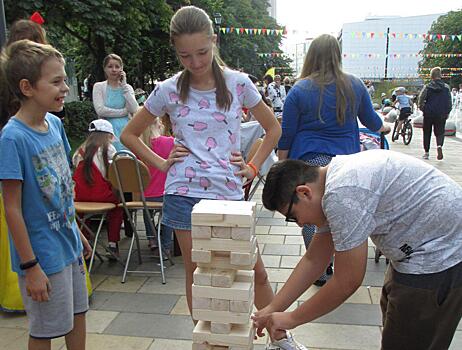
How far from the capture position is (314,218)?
5.72 feet

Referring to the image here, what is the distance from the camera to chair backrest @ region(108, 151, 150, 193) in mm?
3969

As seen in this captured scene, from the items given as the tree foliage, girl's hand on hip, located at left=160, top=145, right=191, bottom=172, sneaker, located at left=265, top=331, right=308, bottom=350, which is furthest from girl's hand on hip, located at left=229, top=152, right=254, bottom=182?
the tree foliage

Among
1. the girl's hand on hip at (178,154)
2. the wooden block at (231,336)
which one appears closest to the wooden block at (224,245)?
the wooden block at (231,336)

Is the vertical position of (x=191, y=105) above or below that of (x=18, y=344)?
above

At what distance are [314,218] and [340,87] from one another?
6.02 ft

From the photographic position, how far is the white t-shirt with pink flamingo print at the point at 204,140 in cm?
234

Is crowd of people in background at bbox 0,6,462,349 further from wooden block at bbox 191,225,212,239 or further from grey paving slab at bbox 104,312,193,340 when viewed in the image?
grey paving slab at bbox 104,312,193,340

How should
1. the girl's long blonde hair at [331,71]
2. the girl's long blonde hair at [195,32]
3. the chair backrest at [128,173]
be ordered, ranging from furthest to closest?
the chair backrest at [128,173], the girl's long blonde hair at [331,71], the girl's long blonde hair at [195,32]

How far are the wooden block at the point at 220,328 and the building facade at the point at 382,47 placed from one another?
87766 mm

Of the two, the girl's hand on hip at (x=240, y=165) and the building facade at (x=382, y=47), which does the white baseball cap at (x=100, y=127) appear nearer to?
the girl's hand on hip at (x=240, y=165)

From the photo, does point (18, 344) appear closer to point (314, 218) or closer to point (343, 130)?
point (314, 218)

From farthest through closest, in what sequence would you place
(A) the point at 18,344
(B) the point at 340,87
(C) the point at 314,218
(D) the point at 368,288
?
1. (D) the point at 368,288
2. (B) the point at 340,87
3. (A) the point at 18,344
4. (C) the point at 314,218

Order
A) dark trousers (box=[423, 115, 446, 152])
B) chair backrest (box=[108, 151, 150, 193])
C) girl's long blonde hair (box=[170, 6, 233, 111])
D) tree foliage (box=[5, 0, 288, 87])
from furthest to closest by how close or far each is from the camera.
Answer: tree foliage (box=[5, 0, 288, 87])
dark trousers (box=[423, 115, 446, 152])
chair backrest (box=[108, 151, 150, 193])
girl's long blonde hair (box=[170, 6, 233, 111])

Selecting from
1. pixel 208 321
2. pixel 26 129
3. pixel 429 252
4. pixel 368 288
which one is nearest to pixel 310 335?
pixel 368 288
